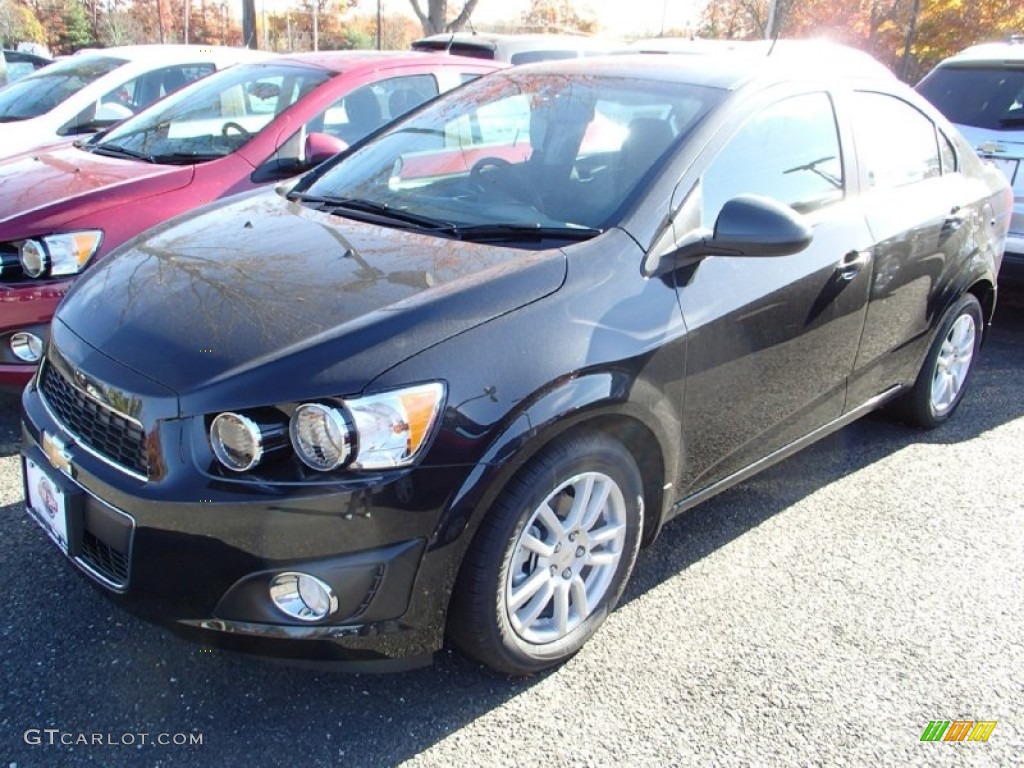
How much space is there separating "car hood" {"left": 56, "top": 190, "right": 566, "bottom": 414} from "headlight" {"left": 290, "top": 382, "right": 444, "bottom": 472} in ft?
0.17

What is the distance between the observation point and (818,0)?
1978cm

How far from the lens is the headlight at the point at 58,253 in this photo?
355 centimetres

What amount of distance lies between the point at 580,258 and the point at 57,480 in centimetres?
149

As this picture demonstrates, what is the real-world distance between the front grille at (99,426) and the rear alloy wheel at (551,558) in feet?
2.76

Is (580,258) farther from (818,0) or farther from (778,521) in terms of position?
(818,0)

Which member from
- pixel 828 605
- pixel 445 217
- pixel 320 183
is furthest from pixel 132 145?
pixel 828 605

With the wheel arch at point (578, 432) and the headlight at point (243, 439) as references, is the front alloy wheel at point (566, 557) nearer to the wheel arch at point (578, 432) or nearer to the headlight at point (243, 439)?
the wheel arch at point (578, 432)

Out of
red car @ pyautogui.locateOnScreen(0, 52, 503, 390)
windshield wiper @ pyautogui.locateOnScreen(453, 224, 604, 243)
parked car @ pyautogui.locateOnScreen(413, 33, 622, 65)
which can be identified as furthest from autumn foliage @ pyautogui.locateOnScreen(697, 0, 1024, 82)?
windshield wiper @ pyautogui.locateOnScreen(453, 224, 604, 243)

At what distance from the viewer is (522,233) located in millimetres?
2568

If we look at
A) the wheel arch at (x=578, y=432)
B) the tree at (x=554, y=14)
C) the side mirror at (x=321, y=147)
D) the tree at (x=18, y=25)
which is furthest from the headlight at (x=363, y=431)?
the tree at (x=18, y=25)

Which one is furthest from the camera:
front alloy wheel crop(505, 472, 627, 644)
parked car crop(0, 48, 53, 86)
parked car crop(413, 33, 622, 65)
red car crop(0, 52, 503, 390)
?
parked car crop(0, 48, 53, 86)

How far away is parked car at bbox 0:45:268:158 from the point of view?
6379 mm

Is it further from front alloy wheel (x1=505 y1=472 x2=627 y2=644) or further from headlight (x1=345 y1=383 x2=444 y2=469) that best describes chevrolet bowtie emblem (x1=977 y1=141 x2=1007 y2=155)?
headlight (x1=345 y1=383 x2=444 y2=469)

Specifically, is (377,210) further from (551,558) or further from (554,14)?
(554,14)
